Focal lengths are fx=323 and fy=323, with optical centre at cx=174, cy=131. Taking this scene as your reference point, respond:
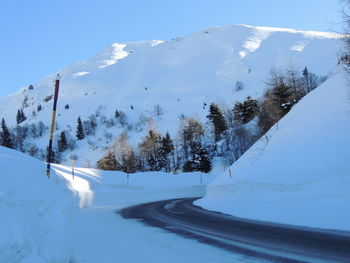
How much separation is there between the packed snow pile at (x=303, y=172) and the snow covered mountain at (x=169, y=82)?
158ft

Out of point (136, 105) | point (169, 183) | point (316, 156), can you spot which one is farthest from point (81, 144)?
point (316, 156)

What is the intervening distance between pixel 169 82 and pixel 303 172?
5103 inches

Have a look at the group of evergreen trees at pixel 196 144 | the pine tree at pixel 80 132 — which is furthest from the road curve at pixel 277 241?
the pine tree at pixel 80 132

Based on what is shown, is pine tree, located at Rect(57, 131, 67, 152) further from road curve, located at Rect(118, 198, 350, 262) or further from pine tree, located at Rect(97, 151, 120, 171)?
road curve, located at Rect(118, 198, 350, 262)

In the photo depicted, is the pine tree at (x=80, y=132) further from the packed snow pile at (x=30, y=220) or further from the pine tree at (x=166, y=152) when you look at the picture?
the packed snow pile at (x=30, y=220)

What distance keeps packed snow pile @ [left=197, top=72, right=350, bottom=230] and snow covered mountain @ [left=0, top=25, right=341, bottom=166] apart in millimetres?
48153

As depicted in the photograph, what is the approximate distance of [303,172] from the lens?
530 inches

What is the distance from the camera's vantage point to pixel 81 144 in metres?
94.6

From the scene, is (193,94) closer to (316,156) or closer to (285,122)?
(285,122)

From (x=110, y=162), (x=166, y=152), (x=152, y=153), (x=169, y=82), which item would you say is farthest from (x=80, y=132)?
(x=169, y=82)

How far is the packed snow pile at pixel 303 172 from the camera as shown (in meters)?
10.6

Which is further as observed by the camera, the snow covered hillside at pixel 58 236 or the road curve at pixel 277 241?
the road curve at pixel 277 241

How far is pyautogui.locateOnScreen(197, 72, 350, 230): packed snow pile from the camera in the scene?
418 inches

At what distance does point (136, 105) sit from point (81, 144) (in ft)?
91.1
